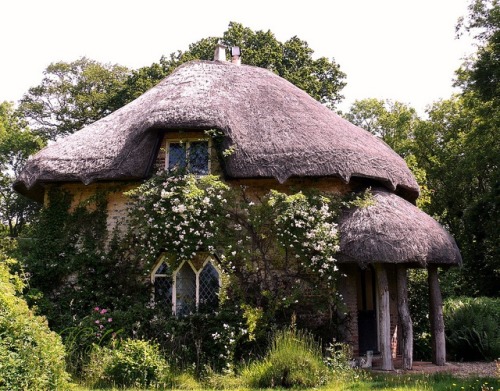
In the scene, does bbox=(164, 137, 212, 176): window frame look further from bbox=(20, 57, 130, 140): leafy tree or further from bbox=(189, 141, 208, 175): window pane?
bbox=(20, 57, 130, 140): leafy tree

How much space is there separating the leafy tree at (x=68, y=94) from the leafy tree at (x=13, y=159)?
3.48ft

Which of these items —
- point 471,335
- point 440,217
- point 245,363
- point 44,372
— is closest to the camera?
point 44,372

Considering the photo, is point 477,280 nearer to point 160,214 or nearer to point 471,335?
point 471,335

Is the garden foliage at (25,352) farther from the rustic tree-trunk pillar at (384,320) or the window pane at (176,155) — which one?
the rustic tree-trunk pillar at (384,320)

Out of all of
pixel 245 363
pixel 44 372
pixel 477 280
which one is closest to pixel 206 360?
pixel 245 363

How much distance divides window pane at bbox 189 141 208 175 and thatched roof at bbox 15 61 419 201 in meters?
0.71

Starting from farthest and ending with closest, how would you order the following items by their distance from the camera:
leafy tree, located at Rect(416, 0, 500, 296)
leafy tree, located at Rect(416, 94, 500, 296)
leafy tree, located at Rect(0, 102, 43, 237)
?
1. leafy tree, located at Rect(0, 102, 43, 237)
2. leafy tree, located at Rect(416, 94, 500, 296)
3. leafy tree, located at Rect(416, 0, 500, 296)

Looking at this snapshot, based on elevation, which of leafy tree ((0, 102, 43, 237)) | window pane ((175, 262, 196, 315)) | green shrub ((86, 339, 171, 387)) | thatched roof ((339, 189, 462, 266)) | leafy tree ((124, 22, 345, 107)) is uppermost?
leafy tree ((124, 22, 345, 107))

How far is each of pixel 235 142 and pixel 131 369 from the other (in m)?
5.47

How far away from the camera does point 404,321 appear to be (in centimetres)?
1184

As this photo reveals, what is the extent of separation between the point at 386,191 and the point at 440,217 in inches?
635

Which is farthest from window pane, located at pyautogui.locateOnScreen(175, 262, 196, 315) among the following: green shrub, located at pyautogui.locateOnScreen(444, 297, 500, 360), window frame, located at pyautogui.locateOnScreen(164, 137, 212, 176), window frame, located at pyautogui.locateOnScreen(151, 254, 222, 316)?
green shrub, located at pyautogui.locateOnScreen(444, 297, 500, 360)

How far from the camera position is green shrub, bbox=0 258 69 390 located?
7.50 metres

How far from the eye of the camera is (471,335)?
1379cm
